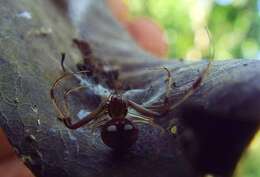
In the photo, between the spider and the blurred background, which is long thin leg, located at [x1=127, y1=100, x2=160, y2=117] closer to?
the spider

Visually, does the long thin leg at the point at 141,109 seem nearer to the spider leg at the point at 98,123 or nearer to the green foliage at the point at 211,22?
the spider leg at the point at 98,123

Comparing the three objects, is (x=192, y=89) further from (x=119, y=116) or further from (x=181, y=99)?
(x=119, y=116)

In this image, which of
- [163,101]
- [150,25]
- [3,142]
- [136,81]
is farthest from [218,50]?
Answer: [163,101]

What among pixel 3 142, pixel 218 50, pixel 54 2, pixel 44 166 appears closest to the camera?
pixel 44 166

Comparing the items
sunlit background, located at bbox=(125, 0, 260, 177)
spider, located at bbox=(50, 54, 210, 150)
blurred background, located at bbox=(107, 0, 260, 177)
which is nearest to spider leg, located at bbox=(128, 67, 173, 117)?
spider, located at bbox=(50, 54, 210, 150)

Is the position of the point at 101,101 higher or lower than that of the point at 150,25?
lower

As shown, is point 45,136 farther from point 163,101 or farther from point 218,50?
point 218,50

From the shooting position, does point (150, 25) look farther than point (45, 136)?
Yes
